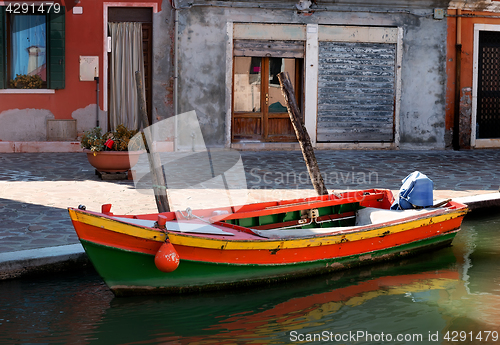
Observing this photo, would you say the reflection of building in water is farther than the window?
Yes

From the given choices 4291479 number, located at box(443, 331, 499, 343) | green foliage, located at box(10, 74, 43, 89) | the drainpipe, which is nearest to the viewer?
4291479 number, located at box(443, 331, 499, 343)

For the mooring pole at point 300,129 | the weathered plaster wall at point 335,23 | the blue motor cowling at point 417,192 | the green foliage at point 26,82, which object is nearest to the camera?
the blue motor cowling at point 417,192

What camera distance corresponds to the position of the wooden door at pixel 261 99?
1510cm

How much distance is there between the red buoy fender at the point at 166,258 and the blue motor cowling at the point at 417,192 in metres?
2.99

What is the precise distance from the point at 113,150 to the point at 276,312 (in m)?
5.40

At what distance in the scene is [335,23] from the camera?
1502cm

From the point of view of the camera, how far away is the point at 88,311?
5.31 m

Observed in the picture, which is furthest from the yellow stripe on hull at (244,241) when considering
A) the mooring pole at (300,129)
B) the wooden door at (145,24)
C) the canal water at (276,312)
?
the wooden door at (145,24)

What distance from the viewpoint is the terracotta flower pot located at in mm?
10008

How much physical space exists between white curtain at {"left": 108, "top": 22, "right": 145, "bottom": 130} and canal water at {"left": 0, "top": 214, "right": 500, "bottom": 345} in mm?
8919

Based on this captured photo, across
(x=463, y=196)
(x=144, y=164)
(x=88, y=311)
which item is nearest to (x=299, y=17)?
(x=144, y=164)

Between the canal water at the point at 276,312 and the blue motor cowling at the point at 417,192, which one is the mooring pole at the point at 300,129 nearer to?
the blue motor cowling at the point at 417,192

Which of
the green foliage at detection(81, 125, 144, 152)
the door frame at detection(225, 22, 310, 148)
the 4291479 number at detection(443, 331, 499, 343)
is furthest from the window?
the 4291479 number at detection(443, 331, 499, 343)

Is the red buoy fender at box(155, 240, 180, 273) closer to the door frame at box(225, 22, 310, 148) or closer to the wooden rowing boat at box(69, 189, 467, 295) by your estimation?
the wooden rowing boat at box(69, 189, 467, 295)
